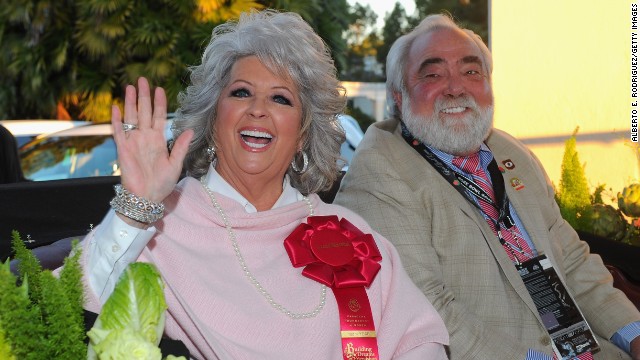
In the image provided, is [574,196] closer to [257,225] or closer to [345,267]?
[345,267]

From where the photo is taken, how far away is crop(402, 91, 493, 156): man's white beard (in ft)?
10.8

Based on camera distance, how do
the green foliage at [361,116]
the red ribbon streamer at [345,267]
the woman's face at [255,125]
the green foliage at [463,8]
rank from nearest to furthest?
the red ribbon streamer at [345,267]
the woman's face at [255,125]
the green foliage at [463,8]
the green foliage at [361,116]

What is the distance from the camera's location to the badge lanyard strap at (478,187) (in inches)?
124

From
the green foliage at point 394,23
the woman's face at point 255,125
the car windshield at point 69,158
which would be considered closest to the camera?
the woman's face at point 255,125

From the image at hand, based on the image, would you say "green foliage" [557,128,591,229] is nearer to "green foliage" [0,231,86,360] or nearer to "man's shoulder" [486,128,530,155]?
"man's shoulder" [486,128,530,155]

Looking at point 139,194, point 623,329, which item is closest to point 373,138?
point 623,329

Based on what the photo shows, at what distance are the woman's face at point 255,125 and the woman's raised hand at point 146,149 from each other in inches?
23.5

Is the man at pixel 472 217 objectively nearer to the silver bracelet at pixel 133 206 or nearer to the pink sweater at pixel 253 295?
the pink sweater at pixel 253 295

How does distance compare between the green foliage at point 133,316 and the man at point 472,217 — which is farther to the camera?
the man at point 472,217

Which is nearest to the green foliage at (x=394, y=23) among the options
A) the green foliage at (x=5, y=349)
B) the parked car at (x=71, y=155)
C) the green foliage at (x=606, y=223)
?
the parked car at (x=71, y=155)

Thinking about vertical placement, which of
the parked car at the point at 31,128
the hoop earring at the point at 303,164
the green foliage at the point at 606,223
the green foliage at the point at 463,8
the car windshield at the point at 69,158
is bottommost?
the parked car at the point at 31,128

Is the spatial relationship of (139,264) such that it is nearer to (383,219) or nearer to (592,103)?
(383,219)

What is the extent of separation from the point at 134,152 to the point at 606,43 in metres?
3.73

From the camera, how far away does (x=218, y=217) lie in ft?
8.17
